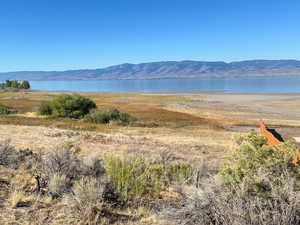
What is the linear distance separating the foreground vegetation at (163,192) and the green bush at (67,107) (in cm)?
2448

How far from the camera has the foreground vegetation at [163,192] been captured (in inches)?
143

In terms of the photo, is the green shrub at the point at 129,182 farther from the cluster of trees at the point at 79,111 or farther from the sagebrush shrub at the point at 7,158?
the cluster of trees at the point at 79,111

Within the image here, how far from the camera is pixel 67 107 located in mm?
31469

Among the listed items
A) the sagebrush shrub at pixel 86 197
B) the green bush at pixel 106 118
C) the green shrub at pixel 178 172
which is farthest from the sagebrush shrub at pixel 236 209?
the green bush at pixel 106 118

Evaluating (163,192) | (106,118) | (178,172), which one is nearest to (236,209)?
(163,192)

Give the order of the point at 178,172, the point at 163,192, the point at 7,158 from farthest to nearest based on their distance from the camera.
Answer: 1. the point at 7,158
2. the point at 178,172
3. the point at 163,192

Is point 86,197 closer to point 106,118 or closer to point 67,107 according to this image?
point 106,118

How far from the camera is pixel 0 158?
7562 mm

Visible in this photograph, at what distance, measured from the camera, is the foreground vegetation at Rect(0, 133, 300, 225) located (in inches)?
143

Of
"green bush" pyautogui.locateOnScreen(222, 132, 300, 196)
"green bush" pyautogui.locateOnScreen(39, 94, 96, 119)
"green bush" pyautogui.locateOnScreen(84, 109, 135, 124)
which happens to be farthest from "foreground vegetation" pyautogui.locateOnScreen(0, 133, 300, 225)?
"green bush" pyautogui.locateOnScreen(39, 94, 96, 119)

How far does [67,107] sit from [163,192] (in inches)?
1065

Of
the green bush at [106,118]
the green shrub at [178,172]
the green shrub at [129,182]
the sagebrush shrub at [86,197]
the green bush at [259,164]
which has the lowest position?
the green bush at [106,118]

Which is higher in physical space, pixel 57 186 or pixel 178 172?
pixel 57 186

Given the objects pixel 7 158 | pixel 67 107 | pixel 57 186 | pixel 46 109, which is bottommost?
pixel 46 109
